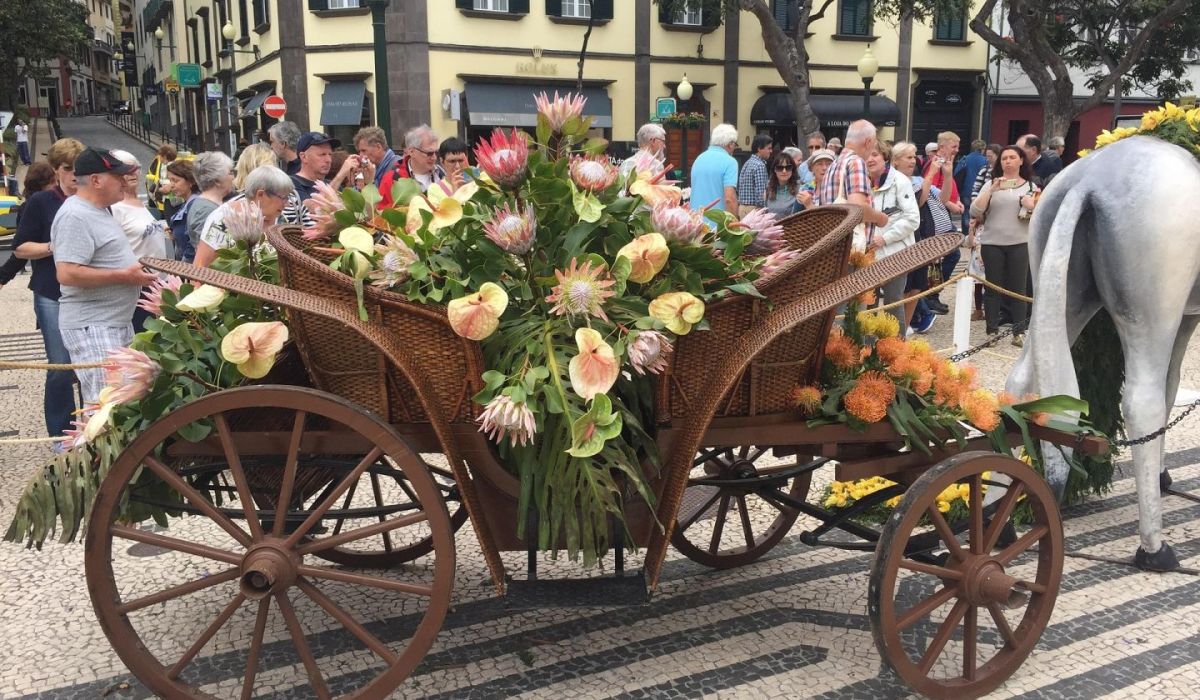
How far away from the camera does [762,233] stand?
2920 millimetres

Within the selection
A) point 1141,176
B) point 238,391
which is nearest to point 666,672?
point 238,391

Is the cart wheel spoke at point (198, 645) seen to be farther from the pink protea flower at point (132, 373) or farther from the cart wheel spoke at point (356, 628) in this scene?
the pink protea flower at point (132, 373)

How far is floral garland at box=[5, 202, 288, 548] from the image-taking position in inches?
103

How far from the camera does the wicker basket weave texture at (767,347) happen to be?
2.74 metres

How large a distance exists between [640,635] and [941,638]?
1030mm

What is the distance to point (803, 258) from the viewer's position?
2.71 metres

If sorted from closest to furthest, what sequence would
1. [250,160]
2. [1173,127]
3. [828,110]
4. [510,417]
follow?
1. [510,417]
2. [1173,127]
3. [250,160]
4. [828,110]

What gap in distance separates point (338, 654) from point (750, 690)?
1373 millimetres

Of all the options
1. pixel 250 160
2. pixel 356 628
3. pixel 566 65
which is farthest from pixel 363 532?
pixel 566 65

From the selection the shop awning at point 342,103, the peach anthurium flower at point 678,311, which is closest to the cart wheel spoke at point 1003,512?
the peach anthurium flower at point 678,311

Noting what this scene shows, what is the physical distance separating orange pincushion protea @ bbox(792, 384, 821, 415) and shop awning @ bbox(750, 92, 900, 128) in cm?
2356

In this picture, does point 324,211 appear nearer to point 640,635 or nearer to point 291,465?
point 291,465

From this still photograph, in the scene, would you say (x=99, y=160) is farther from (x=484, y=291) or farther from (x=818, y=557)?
(x=818, y=557)

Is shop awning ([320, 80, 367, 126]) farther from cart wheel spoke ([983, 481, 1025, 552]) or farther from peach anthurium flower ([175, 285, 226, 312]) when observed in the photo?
cart wheel spoke ([983, 481, 1025, 552])
